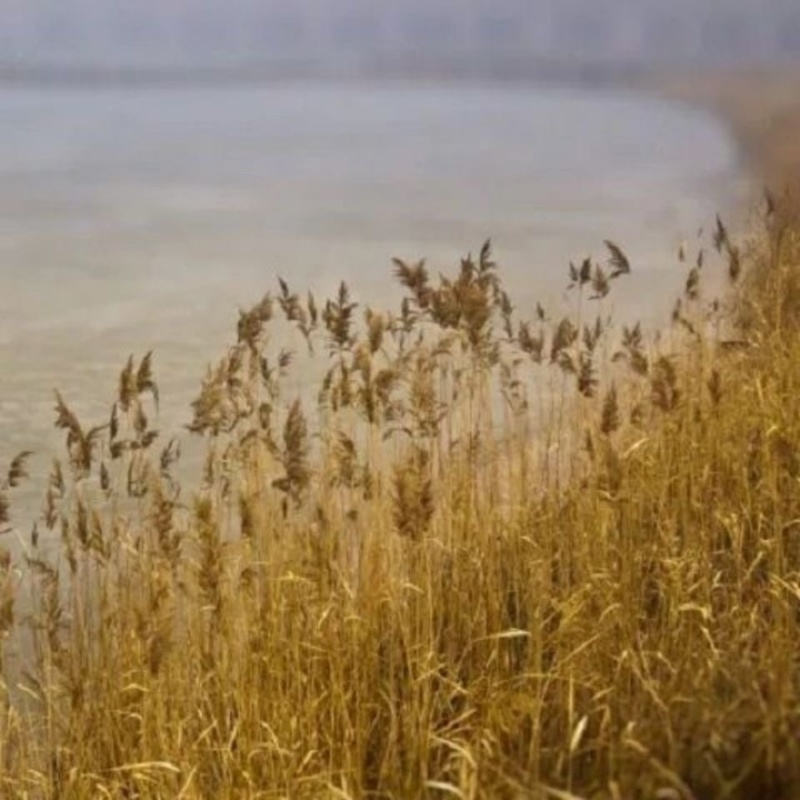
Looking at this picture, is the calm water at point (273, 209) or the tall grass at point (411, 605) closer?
the tall grass at point (411, 605)

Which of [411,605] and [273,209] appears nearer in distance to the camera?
[411,605]

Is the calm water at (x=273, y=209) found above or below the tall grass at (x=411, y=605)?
below

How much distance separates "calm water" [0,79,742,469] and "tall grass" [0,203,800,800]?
1779mm

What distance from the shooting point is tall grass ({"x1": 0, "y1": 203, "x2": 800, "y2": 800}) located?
2621mm

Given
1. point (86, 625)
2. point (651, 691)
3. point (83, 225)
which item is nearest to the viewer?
point (651, 691)

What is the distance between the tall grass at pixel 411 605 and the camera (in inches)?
103

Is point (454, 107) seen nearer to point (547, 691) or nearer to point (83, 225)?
point (83, 225)

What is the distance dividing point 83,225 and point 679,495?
9110 millimetres

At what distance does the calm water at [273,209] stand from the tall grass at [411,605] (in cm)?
178

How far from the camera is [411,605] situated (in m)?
3.14

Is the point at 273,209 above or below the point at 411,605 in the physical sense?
below

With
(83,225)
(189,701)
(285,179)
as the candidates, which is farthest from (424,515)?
(285,179)

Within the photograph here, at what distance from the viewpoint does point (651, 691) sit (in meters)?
2.43

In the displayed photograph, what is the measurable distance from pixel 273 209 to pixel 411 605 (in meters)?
10.1
